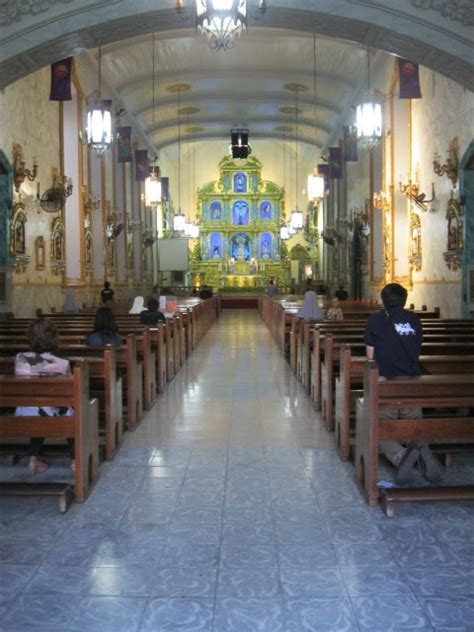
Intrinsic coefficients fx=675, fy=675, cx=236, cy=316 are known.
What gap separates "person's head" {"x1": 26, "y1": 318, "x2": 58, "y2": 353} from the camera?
4828 mm

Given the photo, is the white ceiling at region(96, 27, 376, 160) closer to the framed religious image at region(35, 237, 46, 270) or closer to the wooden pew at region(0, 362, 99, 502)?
the framed religious image at region(35, 237, 46, 270)

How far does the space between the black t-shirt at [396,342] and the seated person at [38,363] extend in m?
2.25

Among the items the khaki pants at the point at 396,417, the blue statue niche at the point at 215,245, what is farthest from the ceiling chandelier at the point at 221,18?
the blue statue niche at the point at 215,245

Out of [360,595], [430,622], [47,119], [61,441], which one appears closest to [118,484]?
[61,441]

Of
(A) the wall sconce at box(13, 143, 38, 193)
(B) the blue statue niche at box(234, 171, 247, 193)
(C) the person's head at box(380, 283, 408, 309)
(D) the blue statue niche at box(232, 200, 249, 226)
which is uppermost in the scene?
(B) the blue statue niche at box(234, 171, 247, 193)

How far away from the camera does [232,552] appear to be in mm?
3523

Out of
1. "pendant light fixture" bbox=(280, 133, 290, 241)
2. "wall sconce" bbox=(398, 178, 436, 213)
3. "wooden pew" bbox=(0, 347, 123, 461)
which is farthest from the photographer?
"pendant light fixture" bbox=(280, 133, 290, 241)

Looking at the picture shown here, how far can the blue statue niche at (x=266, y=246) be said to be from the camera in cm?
3694

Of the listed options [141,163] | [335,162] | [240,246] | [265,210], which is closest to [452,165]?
[335,162]

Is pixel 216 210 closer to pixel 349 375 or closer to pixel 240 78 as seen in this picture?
pixel 240 78

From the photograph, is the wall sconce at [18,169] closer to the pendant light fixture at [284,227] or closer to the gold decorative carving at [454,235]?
the gold decorative carving at [454,235]

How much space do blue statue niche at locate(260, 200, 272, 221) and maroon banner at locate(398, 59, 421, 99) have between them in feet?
81.8

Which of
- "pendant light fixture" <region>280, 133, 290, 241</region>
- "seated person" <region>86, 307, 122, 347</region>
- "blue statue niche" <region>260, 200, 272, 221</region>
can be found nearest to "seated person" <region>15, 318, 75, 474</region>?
"seated person" <region>86, 307, 122, 347</region>

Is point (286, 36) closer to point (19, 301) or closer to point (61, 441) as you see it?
point (19, 301)
